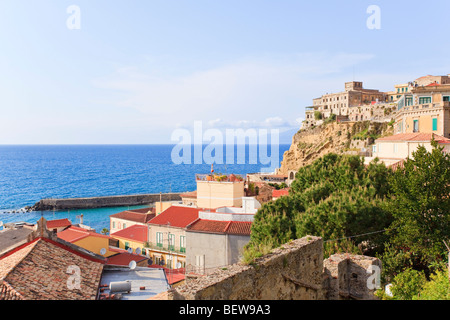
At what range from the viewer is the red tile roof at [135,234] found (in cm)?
3161

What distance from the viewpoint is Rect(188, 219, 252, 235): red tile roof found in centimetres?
2231

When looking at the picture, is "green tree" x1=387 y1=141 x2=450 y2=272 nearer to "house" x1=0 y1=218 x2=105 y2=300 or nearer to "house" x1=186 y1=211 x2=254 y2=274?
"house" x1=186 y1=211 x2=254 y2=274

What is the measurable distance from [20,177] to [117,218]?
3965 inches

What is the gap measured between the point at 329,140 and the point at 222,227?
63252mm

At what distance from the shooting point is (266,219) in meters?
19.1

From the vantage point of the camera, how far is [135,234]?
1293 inches

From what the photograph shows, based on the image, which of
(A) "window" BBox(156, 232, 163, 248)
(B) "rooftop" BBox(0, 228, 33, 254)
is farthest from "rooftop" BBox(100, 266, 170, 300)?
(A) "window" BBox(156, 232, 163, 248)

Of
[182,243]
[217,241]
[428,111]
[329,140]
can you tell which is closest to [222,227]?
[217,241]

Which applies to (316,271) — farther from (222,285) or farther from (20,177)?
(20,177)

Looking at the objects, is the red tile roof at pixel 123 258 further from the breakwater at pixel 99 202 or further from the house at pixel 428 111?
the breakwater at pixel 99 202

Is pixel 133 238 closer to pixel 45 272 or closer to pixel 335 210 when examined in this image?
pixel 45 272

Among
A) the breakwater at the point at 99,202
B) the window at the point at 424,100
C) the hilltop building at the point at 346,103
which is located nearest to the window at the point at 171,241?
the window at the point at 424,100

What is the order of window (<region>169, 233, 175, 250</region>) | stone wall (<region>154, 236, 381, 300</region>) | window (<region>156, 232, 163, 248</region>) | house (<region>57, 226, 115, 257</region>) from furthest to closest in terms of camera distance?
1. window (<region>156, 232, 163, 248</region>)
2. window (<region>169, 233, 175, 250</region>)
3. house (<region>57, 226, 115, 257</region>)
4. stone wall (<region>154, 236, 381, 300</region>)
